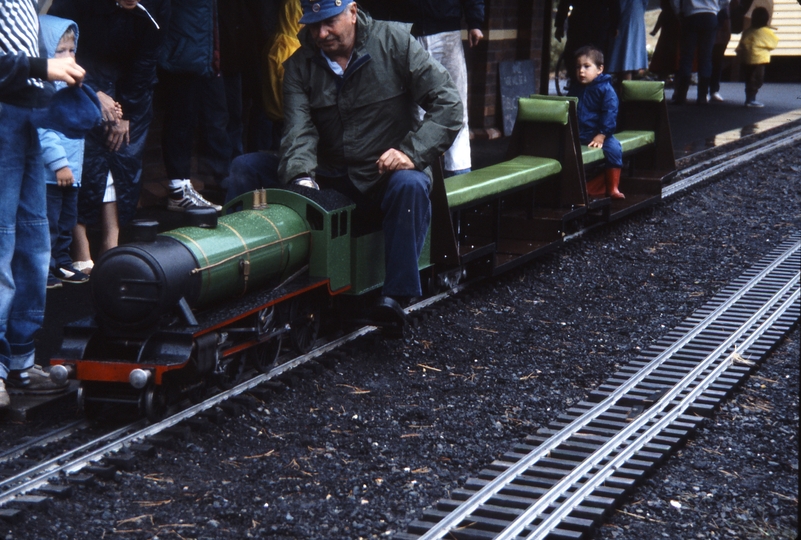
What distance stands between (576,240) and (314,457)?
15.6 ft

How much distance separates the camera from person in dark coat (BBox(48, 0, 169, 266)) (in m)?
6.32

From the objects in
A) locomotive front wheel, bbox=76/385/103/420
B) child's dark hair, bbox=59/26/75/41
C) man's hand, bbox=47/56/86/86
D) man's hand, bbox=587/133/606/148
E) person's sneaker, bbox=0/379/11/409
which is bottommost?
locomotive front wheel, bbox=76/385/103/420

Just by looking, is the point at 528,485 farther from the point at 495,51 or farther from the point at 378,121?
the point at 495,51

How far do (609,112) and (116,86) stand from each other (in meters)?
4.19

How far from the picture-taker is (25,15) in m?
4.49

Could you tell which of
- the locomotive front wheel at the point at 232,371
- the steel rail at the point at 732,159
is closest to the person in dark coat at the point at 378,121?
the locomotive front wheel at the point at 232,371

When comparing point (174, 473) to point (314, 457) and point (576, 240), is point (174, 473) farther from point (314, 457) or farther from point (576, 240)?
point (576, 240)

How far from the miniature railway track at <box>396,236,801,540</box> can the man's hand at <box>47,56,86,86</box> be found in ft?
7.12

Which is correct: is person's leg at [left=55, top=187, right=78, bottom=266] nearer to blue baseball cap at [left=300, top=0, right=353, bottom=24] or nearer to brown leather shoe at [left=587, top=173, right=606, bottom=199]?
blue baseball cap at [left=300, top=0, right=353, bottom=24]

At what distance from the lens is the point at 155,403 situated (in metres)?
4.62

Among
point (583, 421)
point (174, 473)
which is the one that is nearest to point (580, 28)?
point (583, 421)

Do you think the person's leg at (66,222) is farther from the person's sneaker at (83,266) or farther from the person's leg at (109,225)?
the person's leg at (109,225)

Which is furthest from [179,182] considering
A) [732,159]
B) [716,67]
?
[716,67]

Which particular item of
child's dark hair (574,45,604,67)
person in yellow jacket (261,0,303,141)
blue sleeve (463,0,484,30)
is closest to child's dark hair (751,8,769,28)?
child's dark hair (574,45,604,67)
